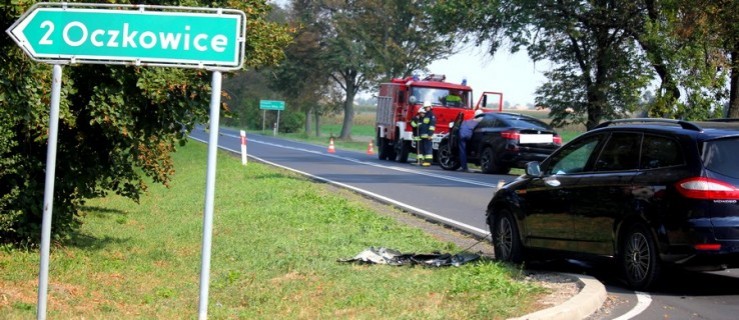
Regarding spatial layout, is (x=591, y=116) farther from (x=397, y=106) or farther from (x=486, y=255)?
(x=486, y=255)

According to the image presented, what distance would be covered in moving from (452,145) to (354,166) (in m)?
3.50

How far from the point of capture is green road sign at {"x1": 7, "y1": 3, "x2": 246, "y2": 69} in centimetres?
677

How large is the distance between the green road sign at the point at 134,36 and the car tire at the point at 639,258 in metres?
4.35

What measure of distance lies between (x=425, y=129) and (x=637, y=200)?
22.5 m

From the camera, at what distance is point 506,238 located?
11.4m

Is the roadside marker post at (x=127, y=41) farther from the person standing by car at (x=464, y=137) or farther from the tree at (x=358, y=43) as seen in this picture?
the tree at (x=358, y=43)

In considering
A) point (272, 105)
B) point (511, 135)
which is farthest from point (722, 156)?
point (272, 105)

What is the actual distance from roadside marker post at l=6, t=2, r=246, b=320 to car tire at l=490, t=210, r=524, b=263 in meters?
5.11

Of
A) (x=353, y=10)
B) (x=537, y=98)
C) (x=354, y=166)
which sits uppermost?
(x=353, y=10)

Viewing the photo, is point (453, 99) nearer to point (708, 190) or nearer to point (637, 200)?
point (637, 200)

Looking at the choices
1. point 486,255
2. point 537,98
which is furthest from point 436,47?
point 486,255

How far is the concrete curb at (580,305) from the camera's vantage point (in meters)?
7.83

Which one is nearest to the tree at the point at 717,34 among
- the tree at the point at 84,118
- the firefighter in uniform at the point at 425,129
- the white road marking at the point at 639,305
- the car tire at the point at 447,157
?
the car tire at the point at 447,157

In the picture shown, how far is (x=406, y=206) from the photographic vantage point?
714 inches
